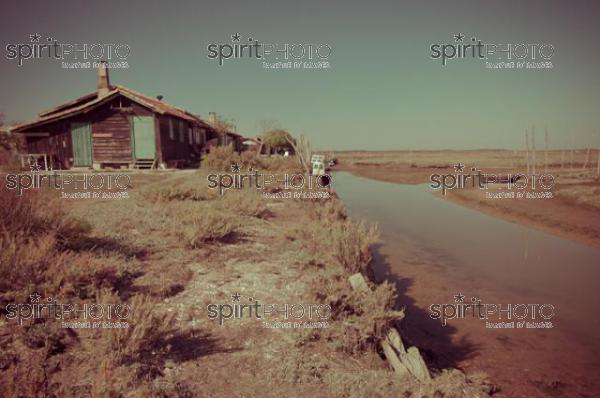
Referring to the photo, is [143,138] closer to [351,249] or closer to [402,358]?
Answer: [351,249]

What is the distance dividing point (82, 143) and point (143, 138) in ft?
11.3

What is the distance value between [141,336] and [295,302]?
196cm

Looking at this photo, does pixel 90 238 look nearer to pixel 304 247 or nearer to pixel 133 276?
pixel 133 276

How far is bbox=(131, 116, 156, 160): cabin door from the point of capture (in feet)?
62.1

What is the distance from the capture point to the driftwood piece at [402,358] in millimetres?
3545

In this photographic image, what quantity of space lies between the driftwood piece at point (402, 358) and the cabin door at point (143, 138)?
18.0 meters

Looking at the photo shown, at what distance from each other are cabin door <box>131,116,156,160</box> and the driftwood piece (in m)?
18.0

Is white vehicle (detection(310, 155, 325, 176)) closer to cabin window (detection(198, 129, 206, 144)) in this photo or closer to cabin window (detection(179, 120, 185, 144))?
cabin window (detection(179, 120, 185, 144))

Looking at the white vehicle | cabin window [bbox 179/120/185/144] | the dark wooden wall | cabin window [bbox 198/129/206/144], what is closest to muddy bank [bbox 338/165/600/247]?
the white vehicle

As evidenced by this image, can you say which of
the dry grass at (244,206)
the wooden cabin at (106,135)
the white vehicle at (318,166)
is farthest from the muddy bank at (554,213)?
Answer: the wooden cabin at (106,135)

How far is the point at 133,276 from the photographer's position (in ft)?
15.7

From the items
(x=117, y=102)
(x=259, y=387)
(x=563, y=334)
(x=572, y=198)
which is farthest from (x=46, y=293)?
(x=572, y=198)

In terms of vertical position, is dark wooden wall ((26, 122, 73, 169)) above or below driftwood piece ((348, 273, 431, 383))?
A: above

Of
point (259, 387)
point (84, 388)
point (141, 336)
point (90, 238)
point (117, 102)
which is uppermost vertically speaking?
point (117, 102)
